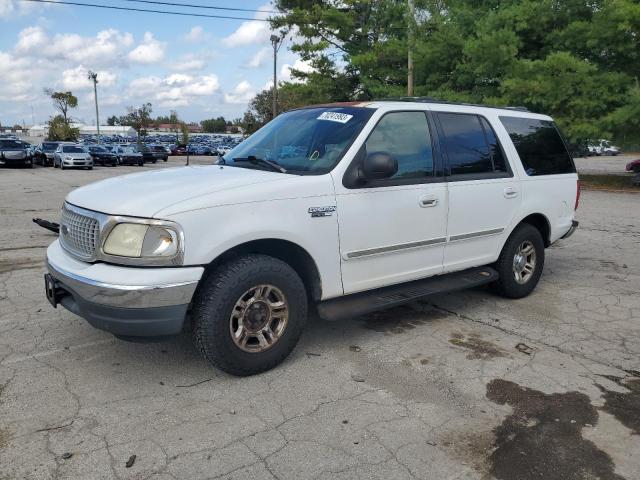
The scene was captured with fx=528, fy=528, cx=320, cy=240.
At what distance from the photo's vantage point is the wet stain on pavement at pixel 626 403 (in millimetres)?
3141

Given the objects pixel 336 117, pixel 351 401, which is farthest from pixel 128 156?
pixel 351 401

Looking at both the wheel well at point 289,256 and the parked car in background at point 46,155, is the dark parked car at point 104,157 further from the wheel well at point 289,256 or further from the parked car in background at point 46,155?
the wheel well at point 289,256

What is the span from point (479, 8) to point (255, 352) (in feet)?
67.2

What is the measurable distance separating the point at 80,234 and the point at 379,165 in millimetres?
2039

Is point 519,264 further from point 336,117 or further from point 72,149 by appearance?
point 72,149

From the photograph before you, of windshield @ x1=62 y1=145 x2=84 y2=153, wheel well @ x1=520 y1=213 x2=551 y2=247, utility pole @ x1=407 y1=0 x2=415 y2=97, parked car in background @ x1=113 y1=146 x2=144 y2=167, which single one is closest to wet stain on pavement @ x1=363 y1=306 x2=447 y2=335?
wheel well @ x1=520 y1=213 x2=551 y2=247

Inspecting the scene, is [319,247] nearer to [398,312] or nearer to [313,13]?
[398,312]

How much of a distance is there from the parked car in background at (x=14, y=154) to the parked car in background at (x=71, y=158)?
4.76 feet

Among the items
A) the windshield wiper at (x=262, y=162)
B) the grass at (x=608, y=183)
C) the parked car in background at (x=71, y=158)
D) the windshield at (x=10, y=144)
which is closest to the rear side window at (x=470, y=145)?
the windshield wiper at (x=262, y=162)

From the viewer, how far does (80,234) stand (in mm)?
3420

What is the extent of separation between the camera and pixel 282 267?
3.53 m

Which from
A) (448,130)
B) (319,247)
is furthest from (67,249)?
(448,130)

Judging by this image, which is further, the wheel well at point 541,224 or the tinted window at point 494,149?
the wheel well at point 541,224

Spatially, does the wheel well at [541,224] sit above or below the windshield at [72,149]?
below
